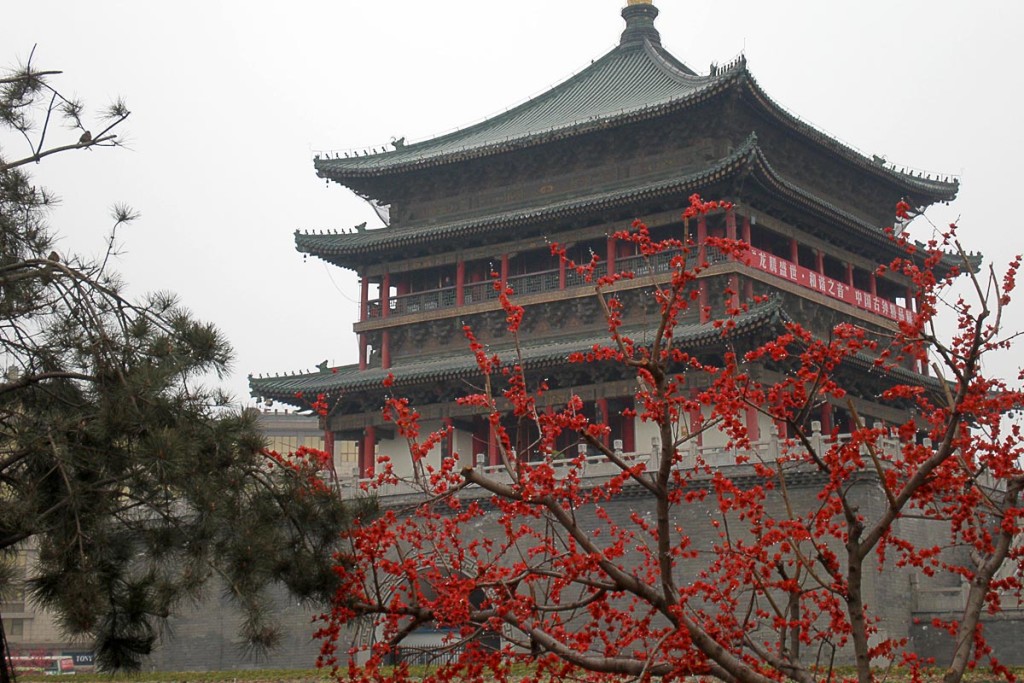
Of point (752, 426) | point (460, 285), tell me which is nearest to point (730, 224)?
point (752, 426)

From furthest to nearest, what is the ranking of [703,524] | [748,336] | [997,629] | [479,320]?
[479,320]
[748,336]
[703,524]
[997,629]

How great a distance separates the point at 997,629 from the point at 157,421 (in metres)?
16.2

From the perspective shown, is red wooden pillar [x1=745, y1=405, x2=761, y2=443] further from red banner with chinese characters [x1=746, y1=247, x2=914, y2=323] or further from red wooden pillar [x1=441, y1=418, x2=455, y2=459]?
red wooden pillar [x1=441, y1=418, x2=455, y2=459]

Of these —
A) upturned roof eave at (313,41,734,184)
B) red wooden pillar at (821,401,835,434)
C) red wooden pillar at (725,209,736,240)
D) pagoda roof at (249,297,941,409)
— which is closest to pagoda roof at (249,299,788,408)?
pagoda roof at (249,297,941,409)

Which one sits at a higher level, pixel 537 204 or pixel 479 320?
pixel 537 204

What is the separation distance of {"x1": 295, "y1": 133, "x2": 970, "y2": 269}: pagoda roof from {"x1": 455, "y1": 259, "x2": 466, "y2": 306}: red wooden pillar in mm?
744

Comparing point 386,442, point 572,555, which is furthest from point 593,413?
point 572,555

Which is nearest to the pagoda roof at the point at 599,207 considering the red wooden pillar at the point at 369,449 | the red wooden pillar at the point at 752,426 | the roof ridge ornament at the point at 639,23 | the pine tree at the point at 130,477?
the red wooden pillar at the point at 369,449

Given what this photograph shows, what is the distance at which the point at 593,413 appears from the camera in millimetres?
26828

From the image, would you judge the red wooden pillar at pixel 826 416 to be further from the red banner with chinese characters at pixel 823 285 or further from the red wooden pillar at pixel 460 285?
the red wooden pillar at pixel 460 285

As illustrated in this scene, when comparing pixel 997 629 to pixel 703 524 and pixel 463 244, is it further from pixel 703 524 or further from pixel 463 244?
pixel 463 244

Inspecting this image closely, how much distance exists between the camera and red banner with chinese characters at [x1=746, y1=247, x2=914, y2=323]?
26328 millimetres

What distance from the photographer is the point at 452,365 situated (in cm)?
2728

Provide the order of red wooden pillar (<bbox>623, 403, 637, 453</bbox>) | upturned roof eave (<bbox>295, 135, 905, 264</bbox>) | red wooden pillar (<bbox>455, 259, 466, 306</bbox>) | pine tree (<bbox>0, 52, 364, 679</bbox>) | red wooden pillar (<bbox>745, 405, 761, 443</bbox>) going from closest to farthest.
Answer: pine tree (<bbox>0, 52, 364, 679</bbox>) < red wooden pillar (<bbox>745, 405, 761, 443</bbox>) < upturned roof eave (<bbox>295, 135, 905, 264</bbox>) < red wooden pillar (<bbox>623, 403, 637, 453</bbox>) < red wooden pillar (<bbox>455, 259, 466, 306</bbox>)
